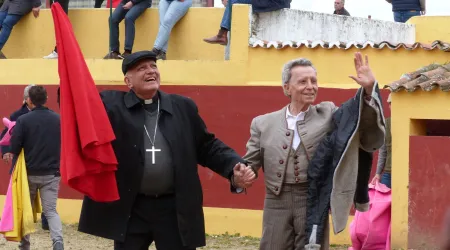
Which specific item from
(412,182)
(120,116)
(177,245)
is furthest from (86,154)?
(412,182)

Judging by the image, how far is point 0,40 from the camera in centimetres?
1325

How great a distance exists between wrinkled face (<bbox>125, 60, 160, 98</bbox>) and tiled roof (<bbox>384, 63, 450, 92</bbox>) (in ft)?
13.8

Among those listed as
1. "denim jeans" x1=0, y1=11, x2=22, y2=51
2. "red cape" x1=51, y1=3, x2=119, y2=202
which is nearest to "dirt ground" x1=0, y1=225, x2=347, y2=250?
"denim jeans" x1=0, y1=11, x2=22, y2=51

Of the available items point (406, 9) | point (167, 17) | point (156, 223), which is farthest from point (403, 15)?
point (156, 223)

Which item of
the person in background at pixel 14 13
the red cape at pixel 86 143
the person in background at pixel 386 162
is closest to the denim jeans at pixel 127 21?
the person in background at pixel 14 13

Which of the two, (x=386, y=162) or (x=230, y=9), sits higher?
(x=230, y=9)

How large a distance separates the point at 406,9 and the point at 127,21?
3644mm

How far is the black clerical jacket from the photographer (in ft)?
18.0

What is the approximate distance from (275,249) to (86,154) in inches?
46.7

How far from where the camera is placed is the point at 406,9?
13.0m

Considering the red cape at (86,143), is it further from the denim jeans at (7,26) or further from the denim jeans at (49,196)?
the denim jeans at (7,26)

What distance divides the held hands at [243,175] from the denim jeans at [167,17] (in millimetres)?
6561

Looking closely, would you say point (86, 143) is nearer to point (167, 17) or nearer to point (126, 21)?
point (167, 17)

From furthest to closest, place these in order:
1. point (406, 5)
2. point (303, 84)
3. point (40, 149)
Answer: point (406, 5)
point (40, 149)
point (303, 84)
